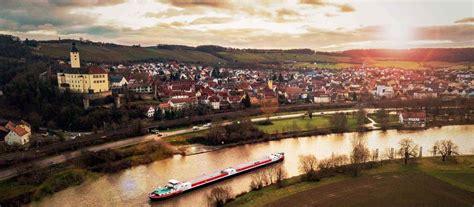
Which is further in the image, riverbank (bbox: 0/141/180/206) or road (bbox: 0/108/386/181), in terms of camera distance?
road (bbox: 0/108/386/181)

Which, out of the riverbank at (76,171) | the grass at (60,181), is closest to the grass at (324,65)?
the riverbank at (76,171)

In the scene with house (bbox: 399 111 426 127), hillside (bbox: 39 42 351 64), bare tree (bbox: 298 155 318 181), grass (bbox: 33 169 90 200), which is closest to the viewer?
grass (bbox: 33 169 90 200)

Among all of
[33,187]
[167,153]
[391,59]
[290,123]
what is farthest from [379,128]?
[391,59]

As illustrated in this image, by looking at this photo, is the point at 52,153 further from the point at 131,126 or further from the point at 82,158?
the point at 131,126

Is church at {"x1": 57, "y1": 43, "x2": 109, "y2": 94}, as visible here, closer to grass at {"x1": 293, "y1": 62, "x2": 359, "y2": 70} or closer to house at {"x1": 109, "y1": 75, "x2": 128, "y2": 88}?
house at {"x1": 109, "y1": 75, "x2": 128, "y2": 88}

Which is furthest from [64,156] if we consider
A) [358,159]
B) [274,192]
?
[358,159]

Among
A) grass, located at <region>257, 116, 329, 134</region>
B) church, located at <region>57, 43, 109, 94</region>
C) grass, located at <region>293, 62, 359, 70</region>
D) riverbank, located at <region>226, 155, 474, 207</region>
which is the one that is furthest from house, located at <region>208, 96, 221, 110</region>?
grass, located at <region>293, 62, 359, 70</region>
